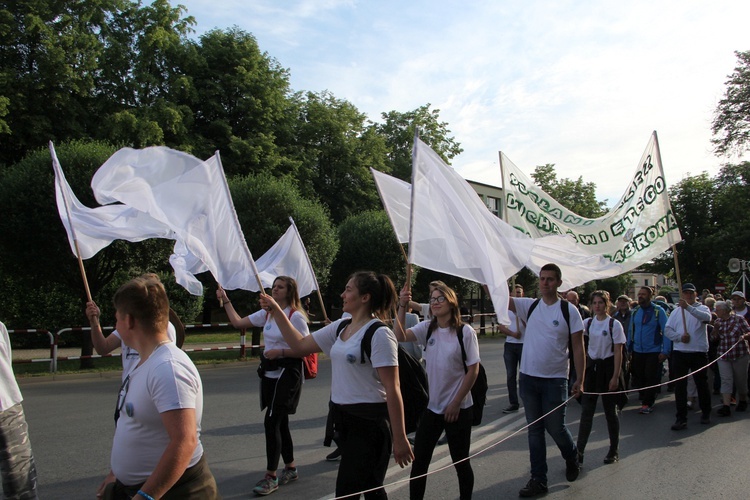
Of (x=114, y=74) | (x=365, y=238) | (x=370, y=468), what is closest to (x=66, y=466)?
(x=370, y=468)

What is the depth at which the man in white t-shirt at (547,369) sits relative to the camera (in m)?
5.38

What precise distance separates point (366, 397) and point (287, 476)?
2.57 meters

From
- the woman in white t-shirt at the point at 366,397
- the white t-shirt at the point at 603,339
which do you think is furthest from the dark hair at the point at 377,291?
the white t-shirt at the point at 603,339

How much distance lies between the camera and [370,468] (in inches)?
141

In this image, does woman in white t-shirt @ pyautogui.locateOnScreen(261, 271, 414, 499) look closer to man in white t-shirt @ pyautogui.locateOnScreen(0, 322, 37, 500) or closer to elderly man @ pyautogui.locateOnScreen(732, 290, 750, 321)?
man in white t-shirt @ pyautogui.locateOnScreen(0, 322, 37, 500)

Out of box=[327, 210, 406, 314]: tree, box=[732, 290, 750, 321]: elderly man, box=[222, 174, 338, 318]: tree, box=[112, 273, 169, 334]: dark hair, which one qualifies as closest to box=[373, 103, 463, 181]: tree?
box=[327, 210, 406, 314]: tree

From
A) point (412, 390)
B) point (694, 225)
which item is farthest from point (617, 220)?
point (694, 225)

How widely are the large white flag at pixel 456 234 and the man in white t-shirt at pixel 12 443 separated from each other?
272cm

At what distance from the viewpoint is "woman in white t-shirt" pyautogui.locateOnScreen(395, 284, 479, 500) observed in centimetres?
456

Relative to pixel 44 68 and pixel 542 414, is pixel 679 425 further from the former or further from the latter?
pixel 44 68

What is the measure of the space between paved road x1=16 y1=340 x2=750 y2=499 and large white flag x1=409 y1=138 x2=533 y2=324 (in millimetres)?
2010

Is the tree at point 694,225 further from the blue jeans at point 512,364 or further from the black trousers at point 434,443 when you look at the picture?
the black trousers at point 434,443

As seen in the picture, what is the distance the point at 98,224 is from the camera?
5.64 m

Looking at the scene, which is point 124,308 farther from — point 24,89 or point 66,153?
point 24,89
